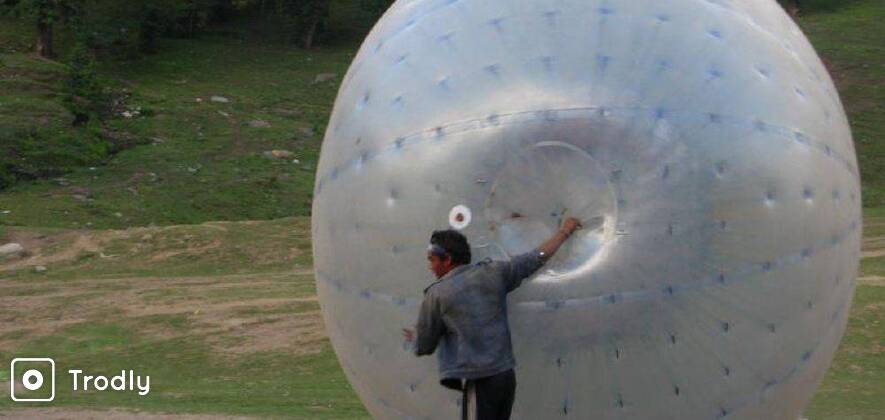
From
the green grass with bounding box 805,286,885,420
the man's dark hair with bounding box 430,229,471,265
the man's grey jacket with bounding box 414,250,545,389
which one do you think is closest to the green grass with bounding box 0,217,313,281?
the green grass with bounding box 805,286,885,420

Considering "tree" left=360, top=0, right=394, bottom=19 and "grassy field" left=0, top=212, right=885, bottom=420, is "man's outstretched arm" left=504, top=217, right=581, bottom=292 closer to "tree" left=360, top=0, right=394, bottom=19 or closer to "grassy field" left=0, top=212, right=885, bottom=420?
"grassy field" left=0, top=212, right=885, bottom=420

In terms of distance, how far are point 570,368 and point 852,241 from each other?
1321 mm

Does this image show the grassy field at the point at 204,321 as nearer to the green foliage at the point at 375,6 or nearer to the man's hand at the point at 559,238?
the man's hand at the point at 559,238

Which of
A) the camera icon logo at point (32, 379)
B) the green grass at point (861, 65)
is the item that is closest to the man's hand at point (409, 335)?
the camera icon logo at point (32, 379)

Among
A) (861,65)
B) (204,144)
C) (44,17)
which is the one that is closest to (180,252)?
(204,144)

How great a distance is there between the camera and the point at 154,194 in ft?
83.3

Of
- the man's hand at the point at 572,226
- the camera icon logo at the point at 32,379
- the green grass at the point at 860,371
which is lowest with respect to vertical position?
the camera icon logo at the point at 32,379

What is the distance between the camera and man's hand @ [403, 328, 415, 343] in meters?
5.03

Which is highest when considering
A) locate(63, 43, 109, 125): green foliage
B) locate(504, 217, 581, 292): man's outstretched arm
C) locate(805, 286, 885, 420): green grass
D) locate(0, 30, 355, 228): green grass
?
locate(504, 217, 581, 292): man's outstretched arm

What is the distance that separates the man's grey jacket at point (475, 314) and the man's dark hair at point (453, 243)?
0.04 m

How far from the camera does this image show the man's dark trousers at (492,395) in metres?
4.85

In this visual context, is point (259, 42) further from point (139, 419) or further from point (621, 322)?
point (621, 322)

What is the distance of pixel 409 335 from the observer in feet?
16.6

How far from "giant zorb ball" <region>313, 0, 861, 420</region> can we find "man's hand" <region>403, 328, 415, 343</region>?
0.03m
